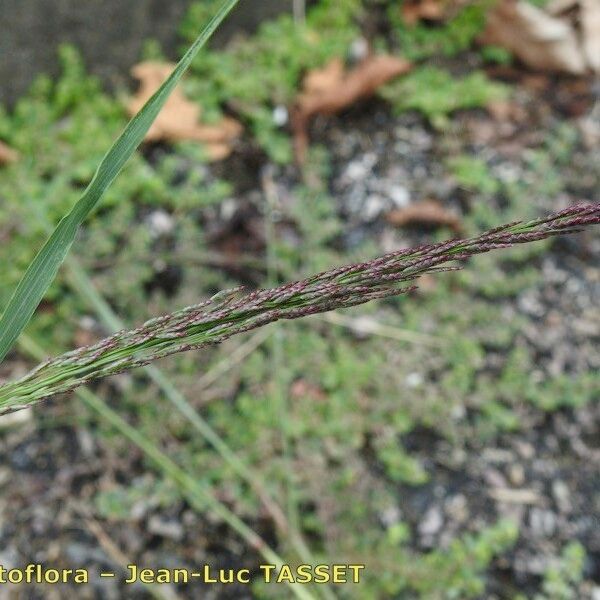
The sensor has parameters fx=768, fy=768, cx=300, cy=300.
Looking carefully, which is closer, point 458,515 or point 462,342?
point 458,515

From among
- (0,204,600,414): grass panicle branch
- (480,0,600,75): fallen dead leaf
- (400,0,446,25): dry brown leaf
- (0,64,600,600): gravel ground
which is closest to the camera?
(0,204,600,414): grass panicle branch

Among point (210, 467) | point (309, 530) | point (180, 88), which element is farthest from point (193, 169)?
point (309, 530)

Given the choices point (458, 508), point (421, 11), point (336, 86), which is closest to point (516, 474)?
point (458, 508)

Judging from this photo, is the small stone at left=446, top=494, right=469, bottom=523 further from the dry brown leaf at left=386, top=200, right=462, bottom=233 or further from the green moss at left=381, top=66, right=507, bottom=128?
the green moss at left=381, top=66, right=507, bottom=128

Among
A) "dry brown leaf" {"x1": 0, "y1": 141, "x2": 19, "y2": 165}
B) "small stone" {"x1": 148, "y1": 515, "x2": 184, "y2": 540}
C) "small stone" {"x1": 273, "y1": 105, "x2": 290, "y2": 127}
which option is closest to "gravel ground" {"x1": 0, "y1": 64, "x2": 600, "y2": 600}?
"small stone" {"x1": 148, "y1": 515, "x2": 184, "y2": 540}

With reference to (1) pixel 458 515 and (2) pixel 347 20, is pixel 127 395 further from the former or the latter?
(2) pixel 347 20

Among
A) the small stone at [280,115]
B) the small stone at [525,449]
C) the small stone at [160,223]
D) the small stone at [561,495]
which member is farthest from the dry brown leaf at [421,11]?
the small stone at [561,495]

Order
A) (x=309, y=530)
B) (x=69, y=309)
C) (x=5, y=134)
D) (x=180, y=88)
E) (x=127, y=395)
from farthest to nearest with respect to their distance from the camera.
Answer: (x=180, y=88), (x=5, y=134), (x=69, y=309), (x=127, y=395), (x=309, y=530)
